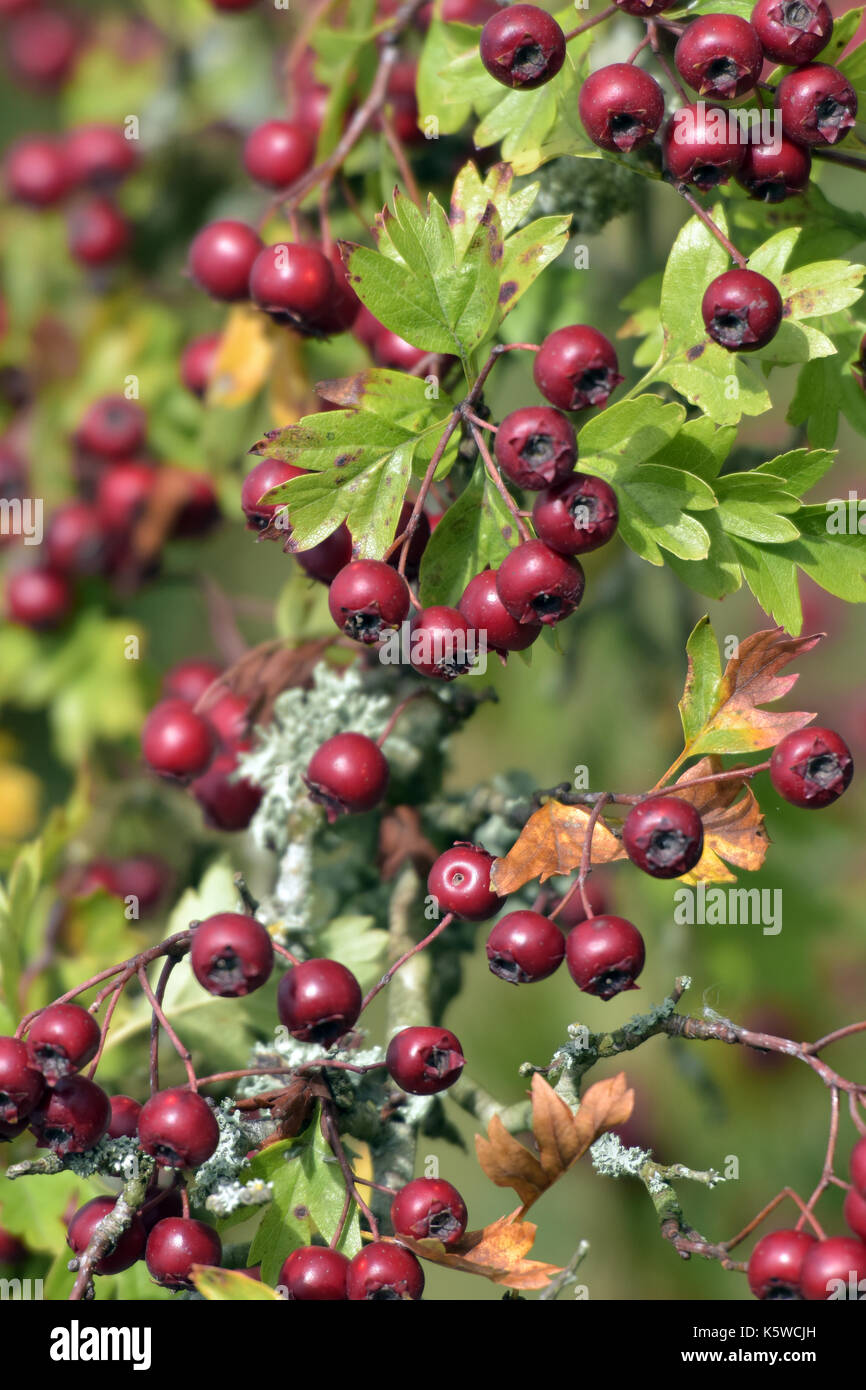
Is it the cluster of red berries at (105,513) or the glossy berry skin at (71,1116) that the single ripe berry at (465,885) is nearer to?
the glossy berry skin at (71,1116)

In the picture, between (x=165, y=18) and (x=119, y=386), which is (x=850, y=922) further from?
(x=165, y=18)

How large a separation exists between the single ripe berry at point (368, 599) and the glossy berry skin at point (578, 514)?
0.38 ft

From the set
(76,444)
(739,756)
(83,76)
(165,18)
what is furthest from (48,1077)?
(83,76)

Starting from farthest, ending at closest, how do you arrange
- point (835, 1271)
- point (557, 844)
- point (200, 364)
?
1. point (200, 364)
2. point (557, 844)
3. point (835, 1271)

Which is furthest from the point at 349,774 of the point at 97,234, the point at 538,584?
the point at 97,234

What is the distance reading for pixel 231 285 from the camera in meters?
1.37

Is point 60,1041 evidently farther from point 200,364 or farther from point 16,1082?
point 200,364

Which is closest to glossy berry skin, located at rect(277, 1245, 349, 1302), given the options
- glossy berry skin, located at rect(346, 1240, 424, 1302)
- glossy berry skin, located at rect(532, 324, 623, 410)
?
glossy berry skin, located at rect(346, 1240, 424, 1302)

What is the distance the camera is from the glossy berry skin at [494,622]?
36.4 inches

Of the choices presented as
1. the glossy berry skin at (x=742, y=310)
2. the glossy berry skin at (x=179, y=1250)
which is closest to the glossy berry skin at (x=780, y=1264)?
the glossy berry skin at (x=179, y=1250)

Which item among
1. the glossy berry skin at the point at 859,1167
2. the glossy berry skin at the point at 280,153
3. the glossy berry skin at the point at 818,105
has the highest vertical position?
the glossy berry skin at the point at 280,153

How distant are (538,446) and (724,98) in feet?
1.06

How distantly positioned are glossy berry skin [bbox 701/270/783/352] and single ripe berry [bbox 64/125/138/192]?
4.52 feet

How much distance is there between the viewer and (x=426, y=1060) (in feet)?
3.07
